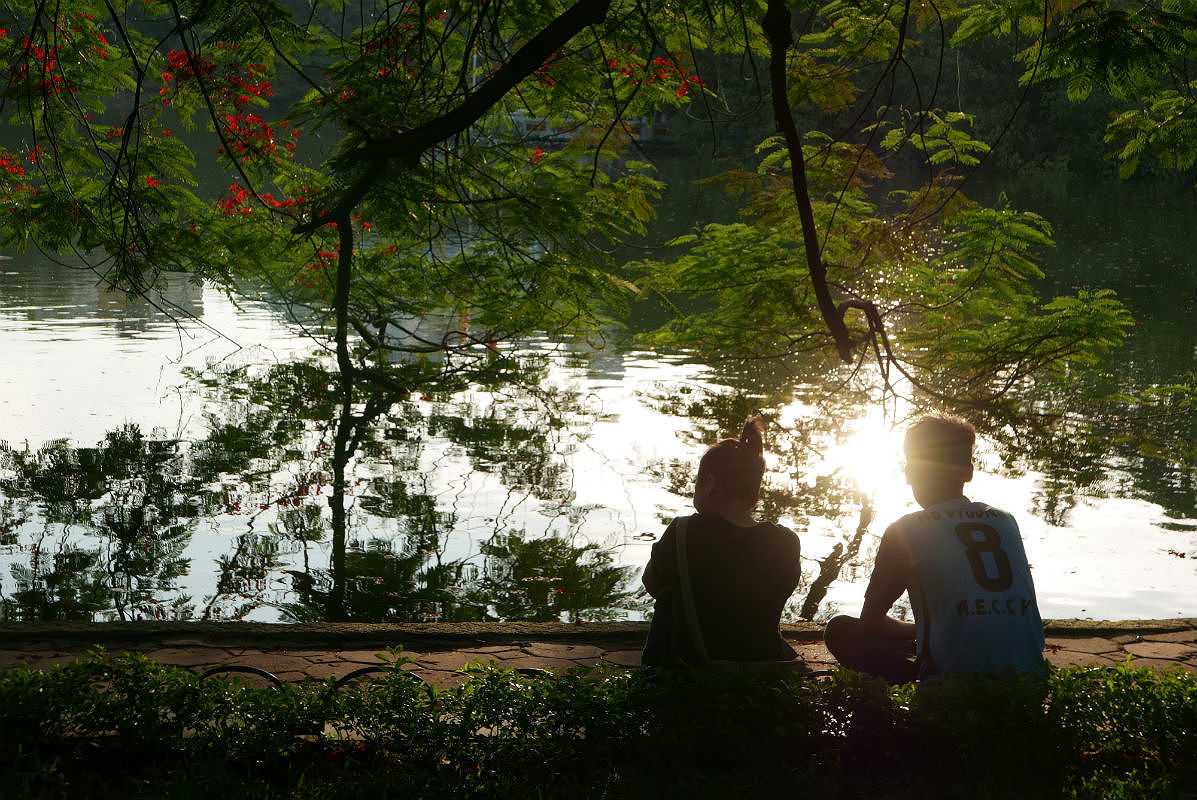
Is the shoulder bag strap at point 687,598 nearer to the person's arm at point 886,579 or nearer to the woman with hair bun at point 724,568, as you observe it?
the woman with hair bun at point 724,568

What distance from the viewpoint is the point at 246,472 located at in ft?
34.9

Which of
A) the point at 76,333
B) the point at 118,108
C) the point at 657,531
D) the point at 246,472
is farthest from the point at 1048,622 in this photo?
the point at 118,108

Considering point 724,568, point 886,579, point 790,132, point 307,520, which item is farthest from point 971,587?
point 307,520

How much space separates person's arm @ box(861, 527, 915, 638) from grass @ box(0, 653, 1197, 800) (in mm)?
338

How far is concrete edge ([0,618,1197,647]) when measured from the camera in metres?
5.71

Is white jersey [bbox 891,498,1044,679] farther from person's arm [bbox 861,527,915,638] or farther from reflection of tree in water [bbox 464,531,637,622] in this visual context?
reflection of tree in water [bbox 464,531,637,622]

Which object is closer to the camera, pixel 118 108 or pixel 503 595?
pixel 503 595

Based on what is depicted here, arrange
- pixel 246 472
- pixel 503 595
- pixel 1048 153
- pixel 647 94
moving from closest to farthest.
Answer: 1. pixel 503 595
2. pixel 647 94
3. pixel 246 472
4. pixel 1048 153

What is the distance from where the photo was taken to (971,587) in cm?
396

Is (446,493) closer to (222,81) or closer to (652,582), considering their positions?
(222,81)

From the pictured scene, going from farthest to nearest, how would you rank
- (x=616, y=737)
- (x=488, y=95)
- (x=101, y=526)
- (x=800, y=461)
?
1. (x=800, y=461)
2. (x=101, y=526)
3. (x=488, y=95)
4. (x=616, y=737)

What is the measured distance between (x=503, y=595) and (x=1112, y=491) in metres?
6.25

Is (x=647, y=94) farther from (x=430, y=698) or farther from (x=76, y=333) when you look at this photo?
(x=76, y=333)

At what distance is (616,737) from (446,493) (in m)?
6.55
